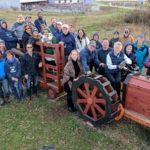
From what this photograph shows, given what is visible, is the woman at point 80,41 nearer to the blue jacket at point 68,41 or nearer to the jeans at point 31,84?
the blue jacket at point 68,41

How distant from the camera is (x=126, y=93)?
5.64 meters

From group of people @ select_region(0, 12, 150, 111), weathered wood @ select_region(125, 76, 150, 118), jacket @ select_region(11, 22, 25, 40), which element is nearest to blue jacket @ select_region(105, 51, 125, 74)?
group of people @ select_region(0, 12, 150, 111)

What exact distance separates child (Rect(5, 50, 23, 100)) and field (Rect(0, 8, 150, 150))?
1.28ft

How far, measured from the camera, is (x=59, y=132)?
5938 millimetres

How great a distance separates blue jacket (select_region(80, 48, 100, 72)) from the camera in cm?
638

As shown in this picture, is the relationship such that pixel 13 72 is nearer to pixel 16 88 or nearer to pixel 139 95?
pixel 16 88

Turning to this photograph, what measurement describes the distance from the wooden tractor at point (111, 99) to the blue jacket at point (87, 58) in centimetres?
56

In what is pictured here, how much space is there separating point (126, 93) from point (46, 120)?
1994 mm

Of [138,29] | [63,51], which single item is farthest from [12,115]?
[138,29]

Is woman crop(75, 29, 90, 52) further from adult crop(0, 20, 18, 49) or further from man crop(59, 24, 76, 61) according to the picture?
adult crop(0, 20, 18, 49)

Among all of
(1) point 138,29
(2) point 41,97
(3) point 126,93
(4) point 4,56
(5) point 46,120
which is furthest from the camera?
(1) point 138,29

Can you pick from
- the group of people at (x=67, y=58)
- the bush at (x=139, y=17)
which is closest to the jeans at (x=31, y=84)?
the group of people at (x=67, y=58)

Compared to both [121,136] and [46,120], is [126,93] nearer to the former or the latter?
[121,136]

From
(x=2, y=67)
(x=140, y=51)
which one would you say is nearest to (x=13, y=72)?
(x=2, y=67)
